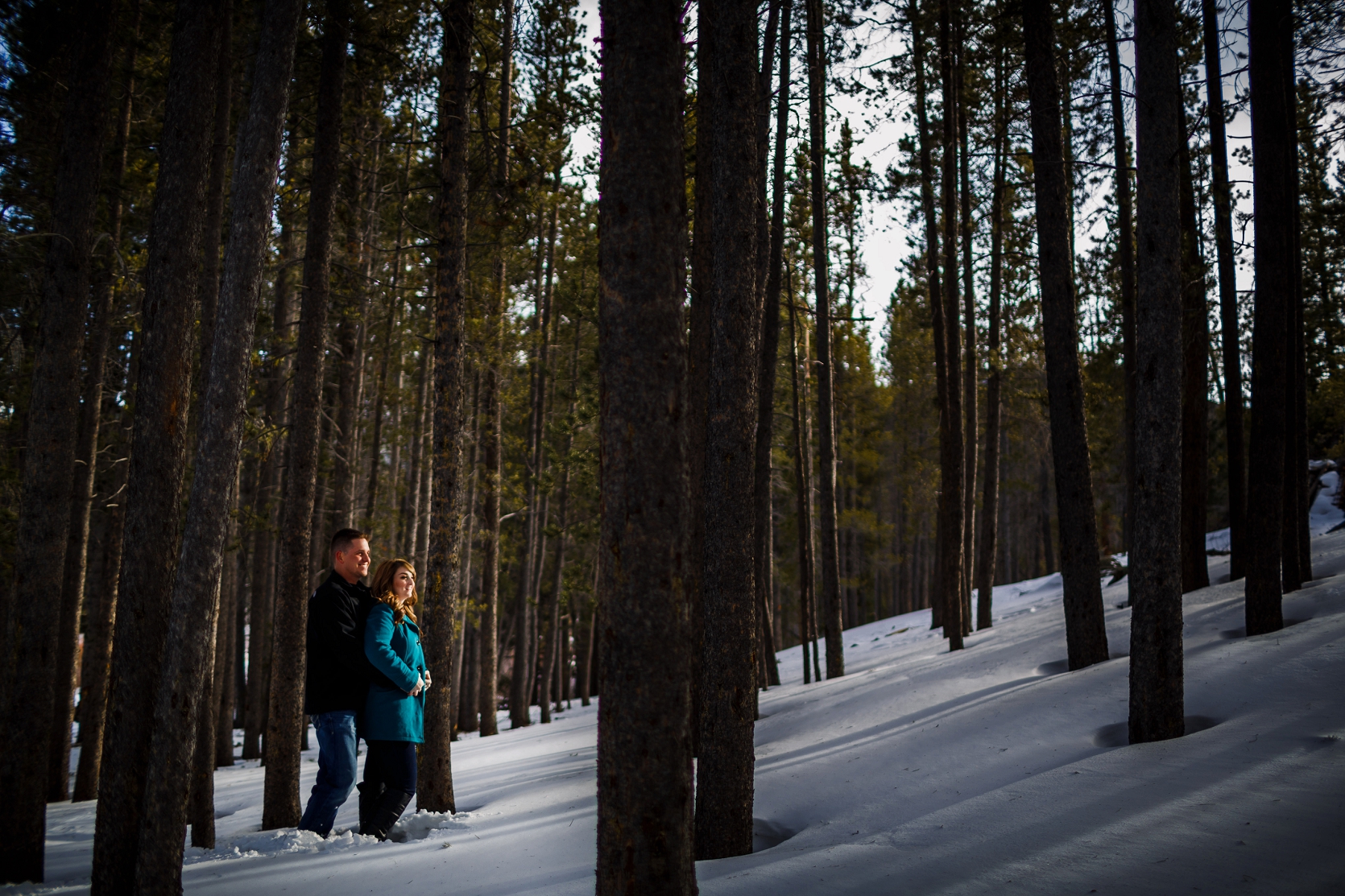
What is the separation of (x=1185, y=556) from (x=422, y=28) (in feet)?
39.2

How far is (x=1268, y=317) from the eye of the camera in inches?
281

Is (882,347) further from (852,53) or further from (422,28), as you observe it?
(422,28)

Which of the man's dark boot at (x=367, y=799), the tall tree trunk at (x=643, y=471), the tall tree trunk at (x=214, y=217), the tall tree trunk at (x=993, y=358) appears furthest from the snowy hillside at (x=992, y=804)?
the tall tree trunk at (x=993, y=358)

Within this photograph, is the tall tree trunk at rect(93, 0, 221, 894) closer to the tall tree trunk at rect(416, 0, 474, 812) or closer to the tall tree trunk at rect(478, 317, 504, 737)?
the tall tree trunk at rect(416, 0, 474, 812)

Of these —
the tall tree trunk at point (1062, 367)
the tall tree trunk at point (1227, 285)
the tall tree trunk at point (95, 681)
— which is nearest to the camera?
the tall tree trunk at point (1062, 367)

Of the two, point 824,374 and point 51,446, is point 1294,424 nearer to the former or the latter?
point 824,374

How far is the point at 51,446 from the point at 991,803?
7.49 m

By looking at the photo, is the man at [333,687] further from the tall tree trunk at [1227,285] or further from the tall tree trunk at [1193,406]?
the tall tree trunk at [1193,406]

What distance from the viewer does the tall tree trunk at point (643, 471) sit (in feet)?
9.00

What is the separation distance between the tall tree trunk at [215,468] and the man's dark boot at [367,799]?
50.1 inches

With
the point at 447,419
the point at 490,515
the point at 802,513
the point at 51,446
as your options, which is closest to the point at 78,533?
the point at 51,446

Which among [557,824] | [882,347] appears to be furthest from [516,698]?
[882,347]

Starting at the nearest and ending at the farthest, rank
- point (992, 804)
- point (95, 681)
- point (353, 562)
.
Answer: point (992, 804)
point (353, 562)
point (95, 681)

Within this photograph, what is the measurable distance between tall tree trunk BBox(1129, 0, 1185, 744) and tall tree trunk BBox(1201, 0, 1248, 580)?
2888 millimetres
